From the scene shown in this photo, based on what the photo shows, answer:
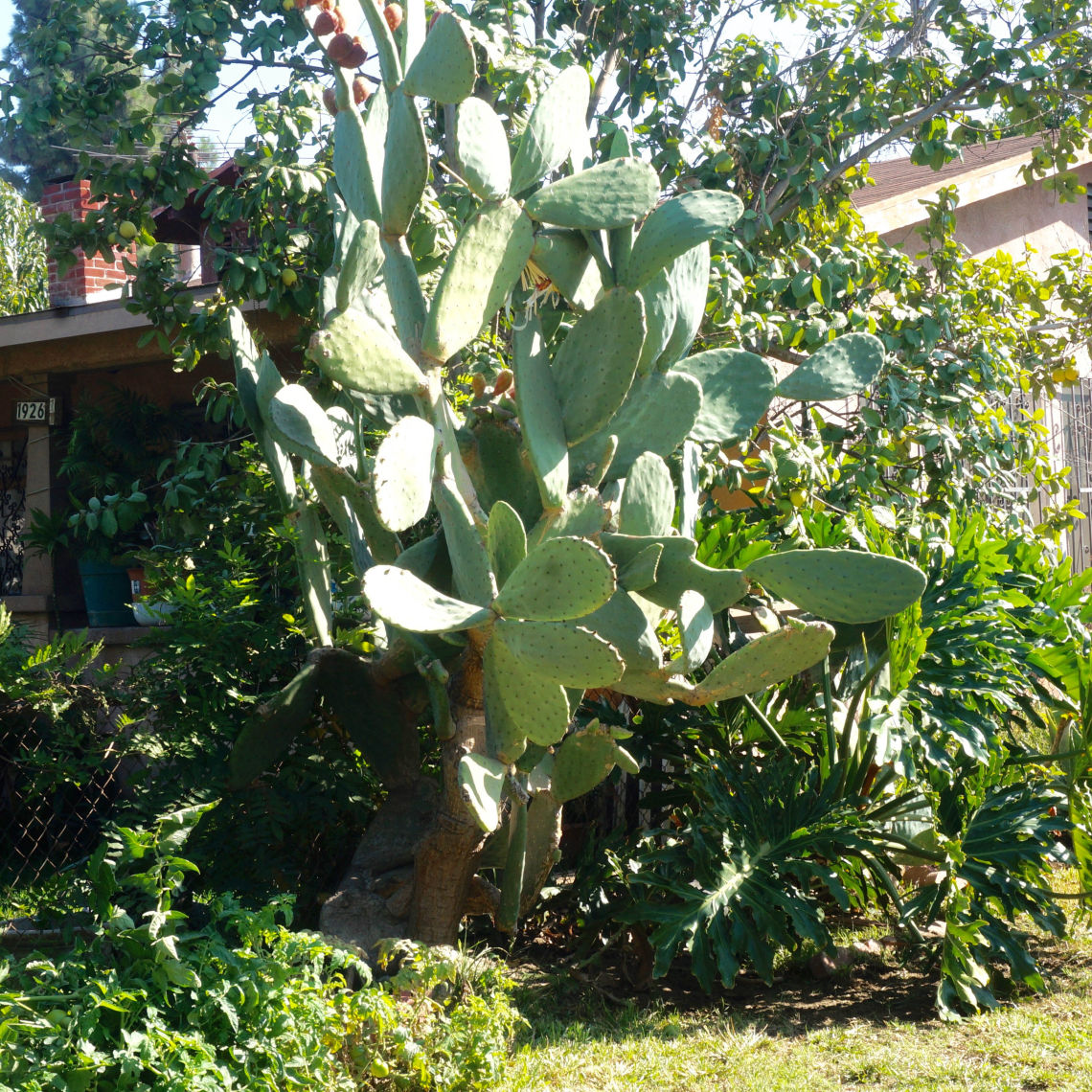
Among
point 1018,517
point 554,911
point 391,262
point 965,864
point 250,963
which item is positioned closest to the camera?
point 250,963

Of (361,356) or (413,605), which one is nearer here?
(413,605)

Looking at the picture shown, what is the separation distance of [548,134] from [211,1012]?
2659 millimetres

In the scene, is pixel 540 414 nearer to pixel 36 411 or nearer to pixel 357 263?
pixel 357 263

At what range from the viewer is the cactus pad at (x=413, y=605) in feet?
8.89

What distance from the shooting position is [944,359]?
6461 mm

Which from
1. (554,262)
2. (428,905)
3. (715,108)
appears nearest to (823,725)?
(428,905)

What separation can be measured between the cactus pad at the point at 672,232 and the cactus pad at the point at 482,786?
1.50 metres

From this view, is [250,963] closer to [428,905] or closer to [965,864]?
[428,905]

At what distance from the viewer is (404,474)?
292 centimetres

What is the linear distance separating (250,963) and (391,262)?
2.07 m

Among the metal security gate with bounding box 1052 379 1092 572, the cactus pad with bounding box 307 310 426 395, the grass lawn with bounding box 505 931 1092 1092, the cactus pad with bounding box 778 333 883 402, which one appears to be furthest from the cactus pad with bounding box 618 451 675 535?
the metal security gate with bounding box 1052 379 1092 572

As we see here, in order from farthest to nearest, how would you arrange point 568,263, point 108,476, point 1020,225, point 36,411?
point 1020,225, point 36,411, point 108,476, point 568,263

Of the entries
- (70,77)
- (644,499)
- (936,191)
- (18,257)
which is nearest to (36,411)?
(70,77)

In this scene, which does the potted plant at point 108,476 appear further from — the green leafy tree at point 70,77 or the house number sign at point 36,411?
the green leafy tree at point 70,77
